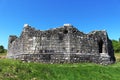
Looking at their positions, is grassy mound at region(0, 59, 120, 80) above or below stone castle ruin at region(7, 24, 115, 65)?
below

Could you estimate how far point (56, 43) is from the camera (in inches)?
1117

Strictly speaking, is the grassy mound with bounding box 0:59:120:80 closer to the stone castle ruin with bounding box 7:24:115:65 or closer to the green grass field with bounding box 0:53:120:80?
the green grass field with bounding box 0:53:120:80

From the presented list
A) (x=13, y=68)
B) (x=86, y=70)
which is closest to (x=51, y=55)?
(x=86, y=70)

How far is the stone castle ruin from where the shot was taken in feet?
92.1

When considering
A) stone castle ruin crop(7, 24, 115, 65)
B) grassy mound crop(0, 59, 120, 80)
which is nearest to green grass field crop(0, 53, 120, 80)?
grassy mound crop(0, 59, 120, 80)

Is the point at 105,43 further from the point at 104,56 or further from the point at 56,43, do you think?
the point at 56,43

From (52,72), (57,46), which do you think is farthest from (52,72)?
(57,46)

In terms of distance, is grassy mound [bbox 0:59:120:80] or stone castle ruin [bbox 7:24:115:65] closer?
grassy mound [bbox 0:59:120:80]

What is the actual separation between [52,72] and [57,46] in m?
6.38

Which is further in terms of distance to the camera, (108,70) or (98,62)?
(98,62)

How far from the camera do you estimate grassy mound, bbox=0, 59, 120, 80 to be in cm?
2019

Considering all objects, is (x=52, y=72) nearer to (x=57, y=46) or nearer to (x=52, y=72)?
(x=52, y=72)

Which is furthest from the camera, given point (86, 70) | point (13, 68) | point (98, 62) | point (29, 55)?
point (98, 62)

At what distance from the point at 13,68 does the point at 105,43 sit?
14400 millimetres
